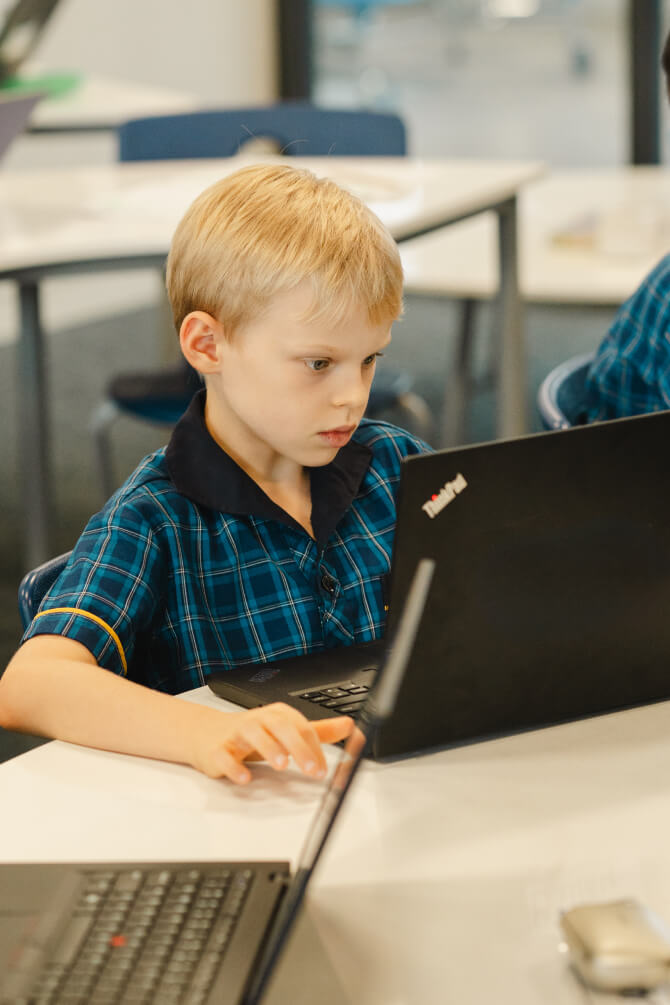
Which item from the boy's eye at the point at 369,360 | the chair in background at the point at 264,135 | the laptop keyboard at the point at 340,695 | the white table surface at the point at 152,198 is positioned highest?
the chair in background at the point at 264,135

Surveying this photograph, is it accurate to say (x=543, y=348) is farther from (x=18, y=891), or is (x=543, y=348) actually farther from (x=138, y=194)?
(x=18, y=891)

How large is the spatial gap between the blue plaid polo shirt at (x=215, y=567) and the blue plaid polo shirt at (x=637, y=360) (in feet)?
1.66

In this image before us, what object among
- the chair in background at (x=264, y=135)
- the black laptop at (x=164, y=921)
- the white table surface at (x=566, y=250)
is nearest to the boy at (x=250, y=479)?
the black laptop at (x=164, y=921)

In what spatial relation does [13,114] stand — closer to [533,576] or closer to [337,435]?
[337,435]

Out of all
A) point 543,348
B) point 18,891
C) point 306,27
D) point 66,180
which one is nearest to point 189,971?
point 18,891

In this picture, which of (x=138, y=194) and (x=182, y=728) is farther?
(x=138, y=194)

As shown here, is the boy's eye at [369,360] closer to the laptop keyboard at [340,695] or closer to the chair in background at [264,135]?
the laptop keyboard at [340,695]

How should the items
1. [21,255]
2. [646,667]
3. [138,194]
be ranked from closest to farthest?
[646,667] → [21,255] → [138,194]

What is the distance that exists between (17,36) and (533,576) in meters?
1.68

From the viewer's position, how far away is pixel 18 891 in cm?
66

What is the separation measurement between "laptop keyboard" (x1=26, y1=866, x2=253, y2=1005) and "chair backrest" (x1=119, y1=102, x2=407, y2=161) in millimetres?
2088

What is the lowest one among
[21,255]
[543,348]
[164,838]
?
[543,348]

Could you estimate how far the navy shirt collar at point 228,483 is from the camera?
102 centimetres

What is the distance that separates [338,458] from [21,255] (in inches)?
35.8
